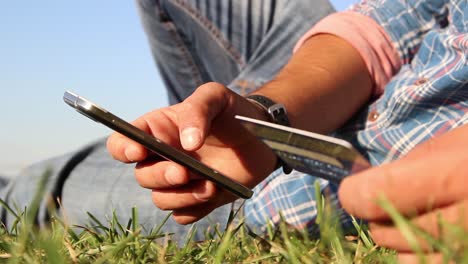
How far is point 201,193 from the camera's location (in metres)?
1.10

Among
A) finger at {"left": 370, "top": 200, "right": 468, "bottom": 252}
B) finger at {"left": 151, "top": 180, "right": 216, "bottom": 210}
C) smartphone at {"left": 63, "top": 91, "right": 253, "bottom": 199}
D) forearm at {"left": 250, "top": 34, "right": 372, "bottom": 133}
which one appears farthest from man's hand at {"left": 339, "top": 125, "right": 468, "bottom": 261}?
forearm at {"left": 250, "top": 34, "right": 372, "bottom": 133}

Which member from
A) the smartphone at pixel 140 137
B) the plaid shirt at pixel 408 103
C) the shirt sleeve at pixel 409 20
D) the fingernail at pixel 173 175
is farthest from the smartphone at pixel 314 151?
the shirt sleeve at pixel 409 20

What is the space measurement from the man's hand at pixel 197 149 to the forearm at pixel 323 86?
0.25 metres

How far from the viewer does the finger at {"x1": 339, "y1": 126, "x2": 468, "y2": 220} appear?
566 mm

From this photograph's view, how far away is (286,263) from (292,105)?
0.72 meters

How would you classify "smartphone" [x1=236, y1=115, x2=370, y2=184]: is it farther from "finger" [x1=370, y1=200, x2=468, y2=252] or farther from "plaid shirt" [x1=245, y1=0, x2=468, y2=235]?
"plaid shirt" [x1=245, y1=0, x2=468, y2=235]

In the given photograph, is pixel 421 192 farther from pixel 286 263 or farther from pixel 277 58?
pixel 277 58

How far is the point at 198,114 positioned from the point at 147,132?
5.4 inches

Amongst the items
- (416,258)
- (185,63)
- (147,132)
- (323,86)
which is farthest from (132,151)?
(185,63)

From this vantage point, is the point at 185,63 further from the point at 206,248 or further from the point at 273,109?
the point at 206,248

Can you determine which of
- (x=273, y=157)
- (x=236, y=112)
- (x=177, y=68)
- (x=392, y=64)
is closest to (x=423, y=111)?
(x=392, y=64)

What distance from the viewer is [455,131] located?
722 mm

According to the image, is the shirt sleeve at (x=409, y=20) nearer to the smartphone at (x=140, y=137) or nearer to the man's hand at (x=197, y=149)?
the man's hand at (x=197, y=149)

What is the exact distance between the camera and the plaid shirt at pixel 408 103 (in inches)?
56.7
